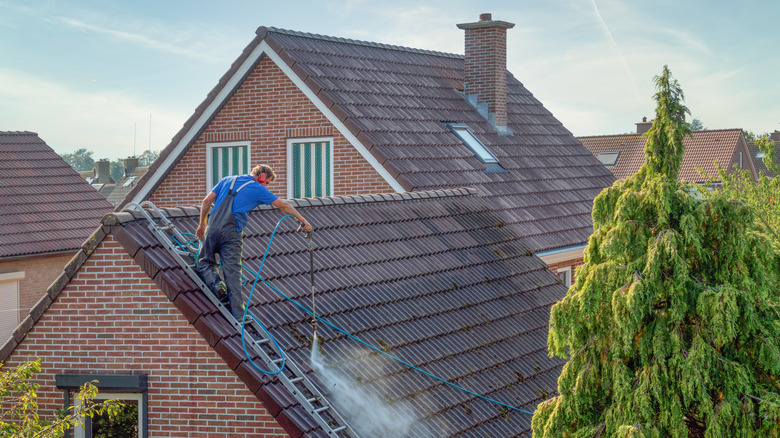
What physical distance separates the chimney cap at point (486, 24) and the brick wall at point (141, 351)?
14.0m

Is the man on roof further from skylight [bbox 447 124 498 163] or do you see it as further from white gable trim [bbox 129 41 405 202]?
skylight [bbox 447 124 498 163]

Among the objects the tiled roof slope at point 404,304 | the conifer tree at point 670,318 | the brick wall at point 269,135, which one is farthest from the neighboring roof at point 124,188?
the conifer tree at point 670,318

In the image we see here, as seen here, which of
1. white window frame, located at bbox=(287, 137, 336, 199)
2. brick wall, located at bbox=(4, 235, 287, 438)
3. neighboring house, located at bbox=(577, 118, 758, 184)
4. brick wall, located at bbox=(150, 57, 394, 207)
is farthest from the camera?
neighboring house, located at bbox=(577, 118, 758, 184)

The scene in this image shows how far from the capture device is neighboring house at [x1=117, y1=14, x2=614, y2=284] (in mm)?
16094

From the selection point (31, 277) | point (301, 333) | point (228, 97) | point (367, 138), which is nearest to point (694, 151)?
point (228, 97)

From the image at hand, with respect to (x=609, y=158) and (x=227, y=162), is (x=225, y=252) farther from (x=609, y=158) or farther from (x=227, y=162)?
(x=609, y=158)

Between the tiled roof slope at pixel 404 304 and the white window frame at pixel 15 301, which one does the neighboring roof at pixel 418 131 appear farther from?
the tiled roof slope at pixel 404 304

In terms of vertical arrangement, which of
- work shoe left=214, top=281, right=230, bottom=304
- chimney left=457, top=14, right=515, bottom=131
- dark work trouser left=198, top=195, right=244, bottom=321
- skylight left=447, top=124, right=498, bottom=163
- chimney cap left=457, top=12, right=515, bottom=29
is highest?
chimney cap left=457, top=12, right=515, bottom=29

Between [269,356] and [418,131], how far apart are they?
9.76 metres

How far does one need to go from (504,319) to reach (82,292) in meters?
5.43

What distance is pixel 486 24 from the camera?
20375 millimetres

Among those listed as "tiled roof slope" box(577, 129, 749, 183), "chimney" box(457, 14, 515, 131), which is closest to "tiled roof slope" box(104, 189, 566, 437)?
"chimney" box(457, 14, 515, 131)

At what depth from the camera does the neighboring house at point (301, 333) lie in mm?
7871

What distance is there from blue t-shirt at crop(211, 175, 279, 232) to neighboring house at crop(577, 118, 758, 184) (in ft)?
148
